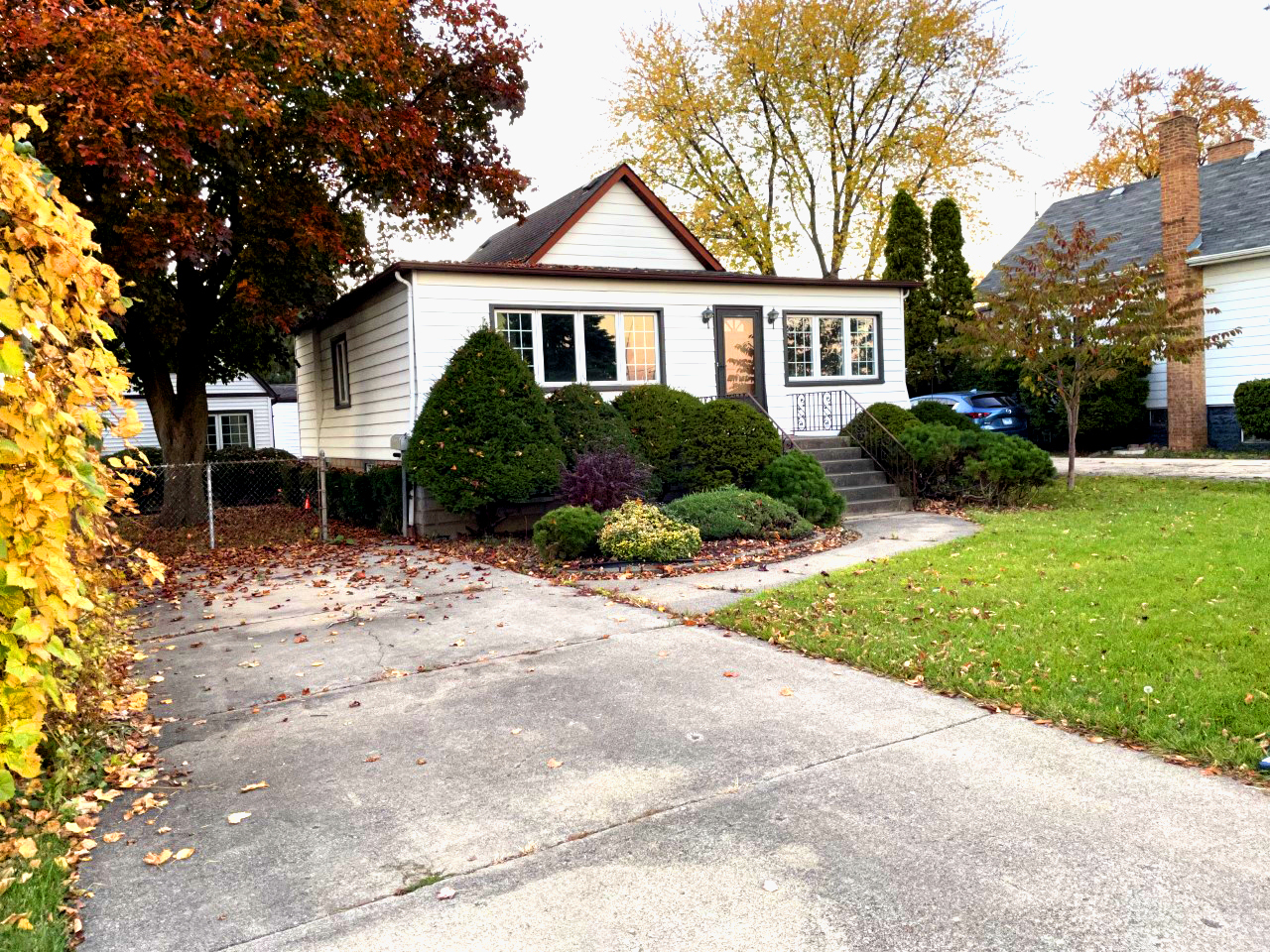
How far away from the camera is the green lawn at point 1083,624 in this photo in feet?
15.2

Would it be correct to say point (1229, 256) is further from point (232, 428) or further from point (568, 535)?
point (232, 428)

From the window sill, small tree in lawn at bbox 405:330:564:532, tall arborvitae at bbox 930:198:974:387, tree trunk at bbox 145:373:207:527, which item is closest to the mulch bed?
small tree in lawn at bbox 405:330:564:532

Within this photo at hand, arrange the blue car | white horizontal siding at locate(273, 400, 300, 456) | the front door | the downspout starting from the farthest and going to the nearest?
1. white horizontal siding at locate(273, 400, 300, 456)
2. the blue car
3. the front door
4. the downspout

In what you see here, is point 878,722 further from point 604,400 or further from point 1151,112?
point 1151,112

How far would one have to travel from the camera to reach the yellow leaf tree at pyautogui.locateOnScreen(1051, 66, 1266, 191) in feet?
109

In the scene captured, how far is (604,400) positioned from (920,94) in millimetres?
23277

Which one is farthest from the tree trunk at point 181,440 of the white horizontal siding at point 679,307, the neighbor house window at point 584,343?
the neighbor house window at point 584,343

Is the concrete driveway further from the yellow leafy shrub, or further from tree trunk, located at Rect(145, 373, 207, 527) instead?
tree trunk, located at Rect(145, 373, 207, 527)

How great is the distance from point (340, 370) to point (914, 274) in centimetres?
1762

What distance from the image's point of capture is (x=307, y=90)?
13523mm

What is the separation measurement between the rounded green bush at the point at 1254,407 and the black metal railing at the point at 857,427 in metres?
9.61

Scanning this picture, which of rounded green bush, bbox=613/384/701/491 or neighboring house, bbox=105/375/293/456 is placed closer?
rounded green bush, bbox=613/384/701/491

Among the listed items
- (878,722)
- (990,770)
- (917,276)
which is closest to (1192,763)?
(990,770)

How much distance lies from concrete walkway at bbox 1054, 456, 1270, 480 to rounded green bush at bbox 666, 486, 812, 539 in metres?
7.87
